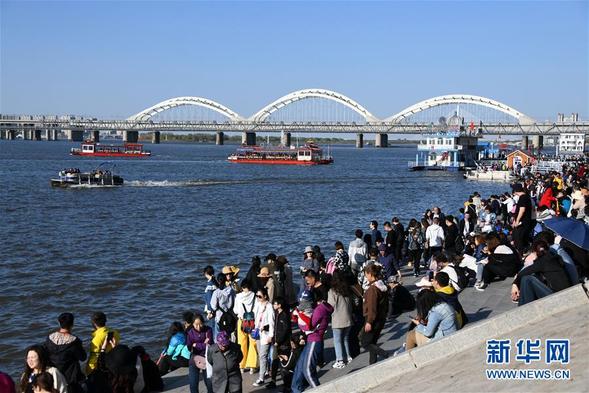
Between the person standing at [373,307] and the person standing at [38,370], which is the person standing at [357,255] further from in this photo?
the person standing at [38,370]

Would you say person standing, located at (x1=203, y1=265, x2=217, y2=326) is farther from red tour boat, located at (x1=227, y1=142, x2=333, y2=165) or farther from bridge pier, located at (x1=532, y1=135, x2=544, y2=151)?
bridge pier, located at (x1=532, y1=135, x2=544, y2=151)

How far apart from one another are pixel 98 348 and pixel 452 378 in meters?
4.07

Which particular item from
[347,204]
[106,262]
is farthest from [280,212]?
[106,262]

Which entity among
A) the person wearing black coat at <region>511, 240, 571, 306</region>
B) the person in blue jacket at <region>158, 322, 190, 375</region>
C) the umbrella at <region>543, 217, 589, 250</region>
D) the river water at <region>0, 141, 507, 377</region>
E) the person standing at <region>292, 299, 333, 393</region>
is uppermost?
the umbrella at <region>543, 217, 589, 250</region>

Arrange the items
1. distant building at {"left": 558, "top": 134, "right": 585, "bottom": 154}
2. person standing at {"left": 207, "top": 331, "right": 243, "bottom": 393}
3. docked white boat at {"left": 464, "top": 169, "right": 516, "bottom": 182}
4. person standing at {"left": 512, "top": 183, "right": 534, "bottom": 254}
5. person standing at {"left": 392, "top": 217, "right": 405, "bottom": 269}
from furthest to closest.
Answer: distant building at {"left": 558, "top": 134, "right": 585, "bottom": 154}, docked white boat at {"left": 464, "top": 169, "right": 516, "bottom": 182}, person standing at {"left": 392, "top": 217, "right": 405, "bottom": 269}, person standing at {"left": 512, "top": 183, "right": 534, "bottom": 254}, person standing at {"left": 207, "top": 331, "right": 243, "bottom": 393}

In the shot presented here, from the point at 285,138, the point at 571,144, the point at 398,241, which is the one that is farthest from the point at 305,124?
the point at 398,241

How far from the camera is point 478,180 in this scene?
225 feet

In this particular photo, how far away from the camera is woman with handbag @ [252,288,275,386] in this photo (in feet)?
29.9

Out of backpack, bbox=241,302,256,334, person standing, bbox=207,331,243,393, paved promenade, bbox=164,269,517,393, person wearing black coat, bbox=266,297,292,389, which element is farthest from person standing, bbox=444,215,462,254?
person standing, bbox=207,331,243,393

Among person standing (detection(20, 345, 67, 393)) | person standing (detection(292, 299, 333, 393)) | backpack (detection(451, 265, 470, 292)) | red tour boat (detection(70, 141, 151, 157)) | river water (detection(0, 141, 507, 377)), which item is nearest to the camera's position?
person standing (detection(20, 345, 67, 393))

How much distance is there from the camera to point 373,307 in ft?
30.9

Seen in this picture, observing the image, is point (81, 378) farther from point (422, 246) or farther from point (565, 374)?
point (422, 246)

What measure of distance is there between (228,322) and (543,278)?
4067 millimetres

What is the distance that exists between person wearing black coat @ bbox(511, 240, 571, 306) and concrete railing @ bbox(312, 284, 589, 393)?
1.64 ft
